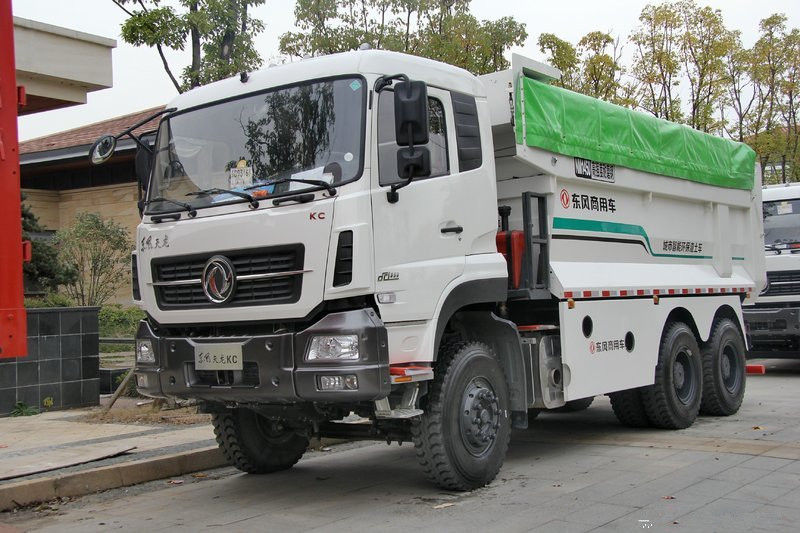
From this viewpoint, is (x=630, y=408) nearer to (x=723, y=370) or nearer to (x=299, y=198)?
(x=723, y=370)

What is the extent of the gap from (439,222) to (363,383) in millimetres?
1400

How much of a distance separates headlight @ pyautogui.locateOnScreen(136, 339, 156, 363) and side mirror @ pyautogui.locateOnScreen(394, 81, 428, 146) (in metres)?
2.49

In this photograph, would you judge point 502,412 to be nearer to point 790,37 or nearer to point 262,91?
point 262,91

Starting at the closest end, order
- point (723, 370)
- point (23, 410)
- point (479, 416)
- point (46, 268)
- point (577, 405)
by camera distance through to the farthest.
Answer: point (479, 416) → point (723, 370) → point (23, 410) → point (577, 405) → point (46, 268)

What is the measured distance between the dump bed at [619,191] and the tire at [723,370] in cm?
55

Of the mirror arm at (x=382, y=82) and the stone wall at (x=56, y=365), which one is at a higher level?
the mirror arm at (x=382, y=82)

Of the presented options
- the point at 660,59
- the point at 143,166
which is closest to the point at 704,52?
the point at 660,59

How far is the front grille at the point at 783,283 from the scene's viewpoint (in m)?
13.9

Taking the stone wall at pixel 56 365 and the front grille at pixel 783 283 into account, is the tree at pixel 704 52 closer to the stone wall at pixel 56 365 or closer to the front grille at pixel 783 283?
the front grille at pixel 783 283

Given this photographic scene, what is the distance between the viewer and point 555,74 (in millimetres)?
7945

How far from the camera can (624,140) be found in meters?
8.77

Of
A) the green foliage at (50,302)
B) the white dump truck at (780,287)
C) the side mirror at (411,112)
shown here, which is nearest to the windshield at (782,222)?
A: the white dump truck at (780,287)

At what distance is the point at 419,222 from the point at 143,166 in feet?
7.87

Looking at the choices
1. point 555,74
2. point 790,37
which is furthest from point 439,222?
point 790,37
